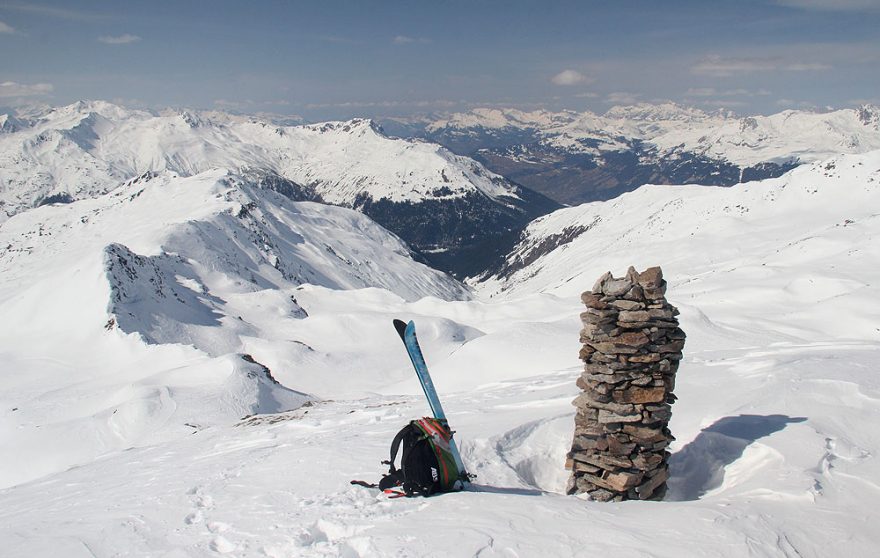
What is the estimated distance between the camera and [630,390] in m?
12.6

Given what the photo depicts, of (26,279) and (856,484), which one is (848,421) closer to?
(856,484)

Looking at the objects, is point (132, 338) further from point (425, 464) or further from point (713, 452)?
point (713, 452)

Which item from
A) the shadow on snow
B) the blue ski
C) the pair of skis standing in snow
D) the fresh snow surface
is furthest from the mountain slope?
the pair of skis standing in snow

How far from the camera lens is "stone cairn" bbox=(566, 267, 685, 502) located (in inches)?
486

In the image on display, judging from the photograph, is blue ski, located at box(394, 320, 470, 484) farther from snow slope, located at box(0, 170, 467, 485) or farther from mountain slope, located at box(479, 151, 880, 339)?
mountain slope, located at box(479, 151, 880, 339)

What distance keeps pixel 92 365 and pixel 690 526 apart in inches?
2340

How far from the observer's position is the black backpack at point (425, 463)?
10789 mm

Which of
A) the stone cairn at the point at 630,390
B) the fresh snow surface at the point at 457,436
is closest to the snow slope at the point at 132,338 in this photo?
the fresh snow surface at the point at 457,436

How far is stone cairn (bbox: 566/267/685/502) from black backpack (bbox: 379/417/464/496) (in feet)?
10.9

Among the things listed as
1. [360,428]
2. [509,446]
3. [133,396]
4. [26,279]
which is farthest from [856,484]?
[26,279]

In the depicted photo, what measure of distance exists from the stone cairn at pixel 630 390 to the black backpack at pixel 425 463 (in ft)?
10.9

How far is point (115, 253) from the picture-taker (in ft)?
242

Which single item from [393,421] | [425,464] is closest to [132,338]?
[393,421]

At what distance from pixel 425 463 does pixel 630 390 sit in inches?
190
